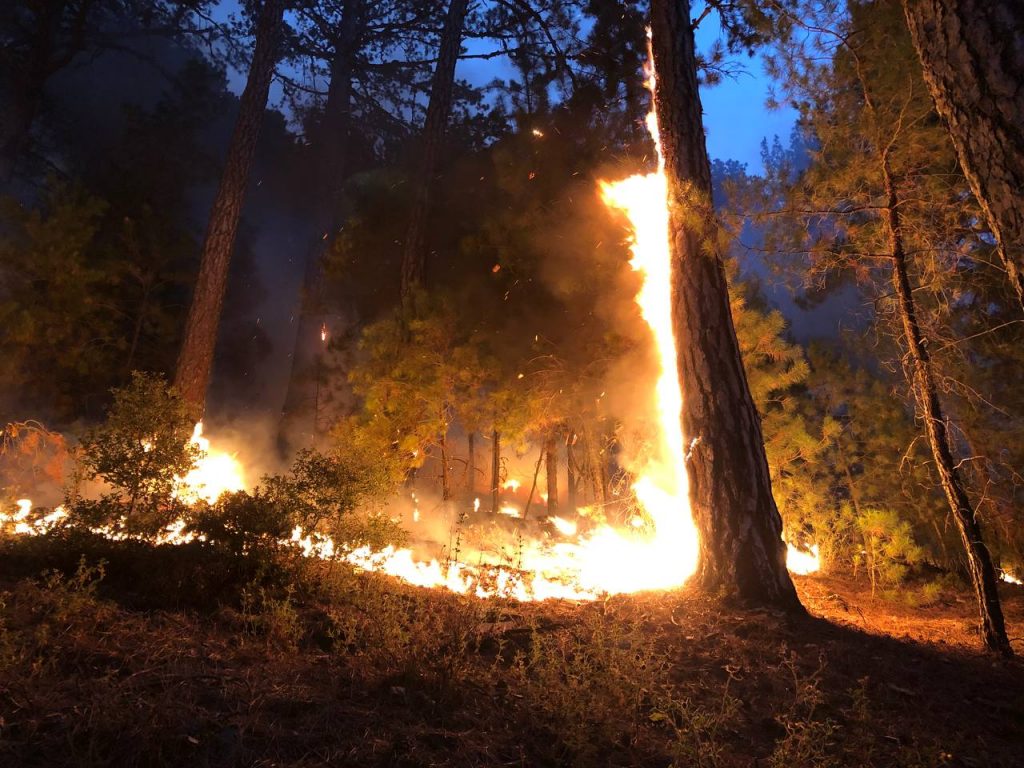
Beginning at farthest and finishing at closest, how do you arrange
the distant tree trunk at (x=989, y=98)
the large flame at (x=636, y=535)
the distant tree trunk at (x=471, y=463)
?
the distant tree trunk at (x=471, y=463)
the large flame at (x=636, y=535)
the distant tree trunk at (x=989, y=98)

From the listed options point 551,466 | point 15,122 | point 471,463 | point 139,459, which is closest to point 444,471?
point 471,463

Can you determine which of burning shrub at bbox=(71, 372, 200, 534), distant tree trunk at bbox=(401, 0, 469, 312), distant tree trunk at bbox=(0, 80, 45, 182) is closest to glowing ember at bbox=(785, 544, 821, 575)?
distant tree trunk at bbox=(401, 0, 469, 312)

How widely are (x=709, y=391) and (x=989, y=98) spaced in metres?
3.71

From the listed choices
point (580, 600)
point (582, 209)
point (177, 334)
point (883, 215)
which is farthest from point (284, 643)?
point (177, 334)

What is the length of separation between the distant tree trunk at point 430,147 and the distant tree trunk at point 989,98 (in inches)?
339

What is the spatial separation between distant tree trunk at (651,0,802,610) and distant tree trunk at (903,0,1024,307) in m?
3.23

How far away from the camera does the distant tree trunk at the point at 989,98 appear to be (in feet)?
8.20

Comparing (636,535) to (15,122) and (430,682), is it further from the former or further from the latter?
(15,122)

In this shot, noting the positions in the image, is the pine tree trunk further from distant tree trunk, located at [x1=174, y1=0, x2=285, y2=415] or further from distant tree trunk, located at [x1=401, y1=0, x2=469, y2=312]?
distant tree trunk, located at [x1=401, y1=0, x2=469, y2=312]

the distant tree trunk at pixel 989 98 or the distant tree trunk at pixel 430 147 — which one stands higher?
the distant tree trunk at pixel 430 147

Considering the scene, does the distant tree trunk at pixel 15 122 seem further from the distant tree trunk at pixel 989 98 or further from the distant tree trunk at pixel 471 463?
the distant tree trunk at pixel 989 98

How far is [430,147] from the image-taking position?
468 inches

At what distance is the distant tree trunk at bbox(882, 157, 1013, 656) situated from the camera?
4.82m

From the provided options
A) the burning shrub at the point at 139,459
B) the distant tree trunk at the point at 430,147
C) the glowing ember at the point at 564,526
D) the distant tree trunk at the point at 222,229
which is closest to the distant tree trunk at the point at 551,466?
the glowing ember at the point at 564,526
